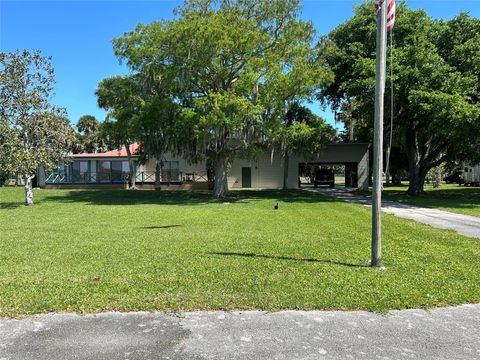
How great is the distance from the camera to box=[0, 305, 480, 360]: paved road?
3.69m

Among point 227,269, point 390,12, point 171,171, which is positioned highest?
point 390,12

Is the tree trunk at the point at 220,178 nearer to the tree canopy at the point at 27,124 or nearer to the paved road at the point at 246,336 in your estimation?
the tree canopy at the point at 27,124

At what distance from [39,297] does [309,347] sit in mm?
3200

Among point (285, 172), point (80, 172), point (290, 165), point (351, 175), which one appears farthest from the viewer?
point (351, 175)

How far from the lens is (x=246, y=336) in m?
4.04

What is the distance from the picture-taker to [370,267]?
6.76 meters

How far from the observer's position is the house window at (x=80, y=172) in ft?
127

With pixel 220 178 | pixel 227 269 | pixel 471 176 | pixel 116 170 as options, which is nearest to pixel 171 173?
pixel 116 170

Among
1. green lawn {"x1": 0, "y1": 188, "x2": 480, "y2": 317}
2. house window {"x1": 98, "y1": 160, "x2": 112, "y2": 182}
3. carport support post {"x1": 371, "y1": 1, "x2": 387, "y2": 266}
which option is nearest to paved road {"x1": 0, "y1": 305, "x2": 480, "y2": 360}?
green lawn {"x1": 0, "y1": 188, "x2": 480, "y2": 317}

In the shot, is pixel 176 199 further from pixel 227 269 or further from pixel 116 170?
pixel 227 269

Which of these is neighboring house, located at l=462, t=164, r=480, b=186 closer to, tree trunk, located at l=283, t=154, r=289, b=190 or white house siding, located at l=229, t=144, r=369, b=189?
white house siding, located at l=229, t=144, r=369, b=189

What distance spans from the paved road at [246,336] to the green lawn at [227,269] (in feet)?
0.96

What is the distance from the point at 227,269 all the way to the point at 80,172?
35188 mm

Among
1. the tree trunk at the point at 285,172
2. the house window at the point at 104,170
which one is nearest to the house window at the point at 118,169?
the house window at the point at 104,170
